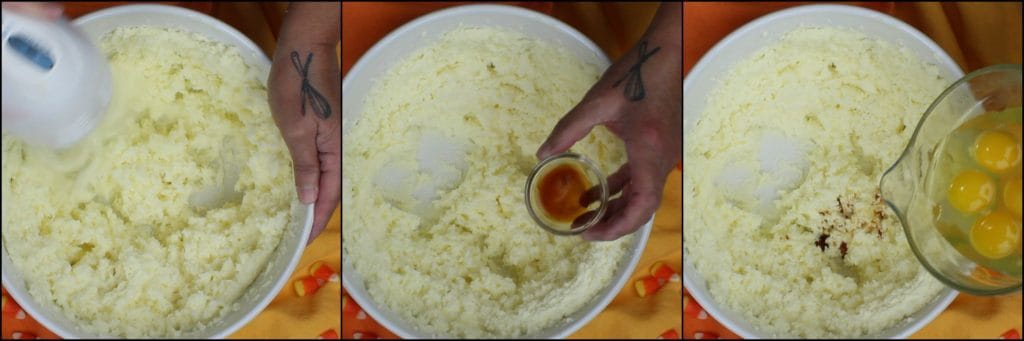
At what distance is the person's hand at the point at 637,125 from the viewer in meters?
1.21

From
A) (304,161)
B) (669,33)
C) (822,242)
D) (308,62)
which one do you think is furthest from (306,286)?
(822,242)

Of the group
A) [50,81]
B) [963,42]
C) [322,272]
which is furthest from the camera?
[963,42]

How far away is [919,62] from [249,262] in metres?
1.15

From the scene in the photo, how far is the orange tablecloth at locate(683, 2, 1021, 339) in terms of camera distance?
1.30 meters

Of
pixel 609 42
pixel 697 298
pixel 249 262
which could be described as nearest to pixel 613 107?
pixel 609 42

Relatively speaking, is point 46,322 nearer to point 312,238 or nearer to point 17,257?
point 17,257

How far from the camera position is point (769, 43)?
4.09 ft

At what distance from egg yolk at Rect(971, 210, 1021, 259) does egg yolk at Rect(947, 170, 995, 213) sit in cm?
2

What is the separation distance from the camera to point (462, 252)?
1235 mm

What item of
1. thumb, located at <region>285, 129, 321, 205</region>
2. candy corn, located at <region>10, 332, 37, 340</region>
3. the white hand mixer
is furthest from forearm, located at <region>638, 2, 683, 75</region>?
candy corn, located at <region>10, 332, 37, 340</region>

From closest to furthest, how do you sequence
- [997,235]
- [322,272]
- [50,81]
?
1. [50,81]
2. [997,235]
3. [322,272]

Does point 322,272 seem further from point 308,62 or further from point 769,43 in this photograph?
point 769,43

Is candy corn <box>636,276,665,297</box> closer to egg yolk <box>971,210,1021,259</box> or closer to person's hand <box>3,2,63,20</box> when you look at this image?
egg yolk <box>971,210,1021,259</box>

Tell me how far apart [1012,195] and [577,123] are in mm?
672
